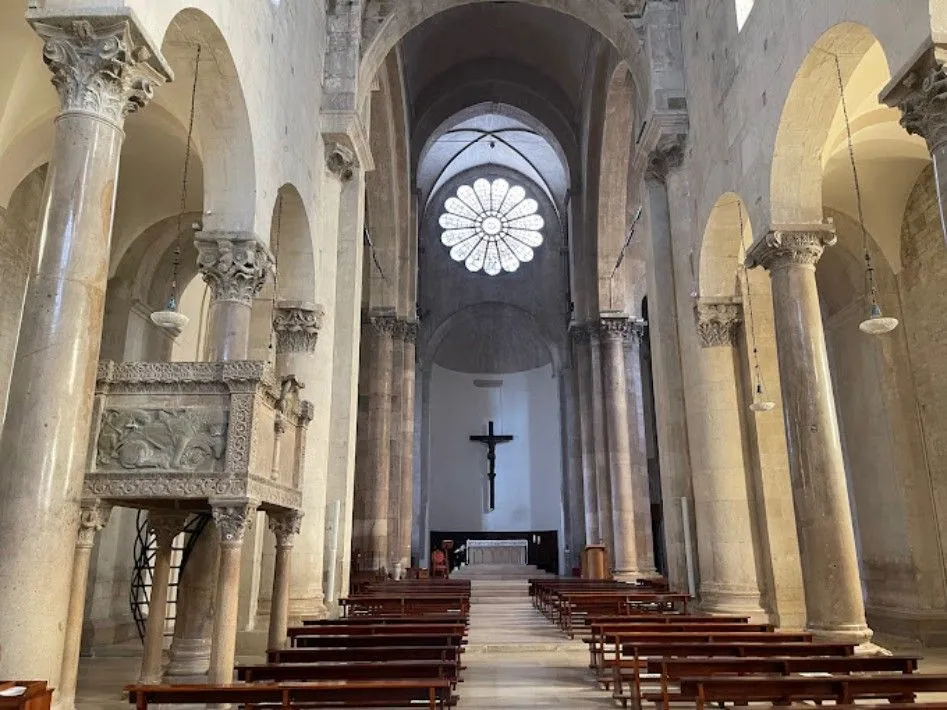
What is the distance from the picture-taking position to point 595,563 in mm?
19922

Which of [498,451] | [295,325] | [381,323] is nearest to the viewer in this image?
[295,325]

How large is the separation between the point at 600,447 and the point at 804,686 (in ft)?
59.7

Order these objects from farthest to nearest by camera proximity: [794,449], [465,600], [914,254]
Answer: [914,254] → [465,600] → [794,449]

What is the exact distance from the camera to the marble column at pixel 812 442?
27.6 feet

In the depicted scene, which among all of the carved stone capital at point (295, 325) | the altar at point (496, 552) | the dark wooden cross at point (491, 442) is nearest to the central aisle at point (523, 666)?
the carved stone capital at point (295, 325)

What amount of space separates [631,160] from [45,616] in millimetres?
20202

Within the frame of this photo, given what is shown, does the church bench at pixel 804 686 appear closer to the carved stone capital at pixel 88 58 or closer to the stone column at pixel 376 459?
the carved stone capital at pixel 88 58

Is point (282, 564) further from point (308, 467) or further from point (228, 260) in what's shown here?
point (228, 260)

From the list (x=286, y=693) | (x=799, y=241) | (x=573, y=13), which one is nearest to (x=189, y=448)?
(x=286, y=693)

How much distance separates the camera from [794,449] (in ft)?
29.7

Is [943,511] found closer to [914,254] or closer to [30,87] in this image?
[914,254]

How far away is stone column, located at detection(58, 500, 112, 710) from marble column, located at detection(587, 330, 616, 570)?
18.5 metres

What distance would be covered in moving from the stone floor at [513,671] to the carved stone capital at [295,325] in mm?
4757

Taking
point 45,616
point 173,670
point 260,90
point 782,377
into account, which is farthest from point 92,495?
point 782,377
